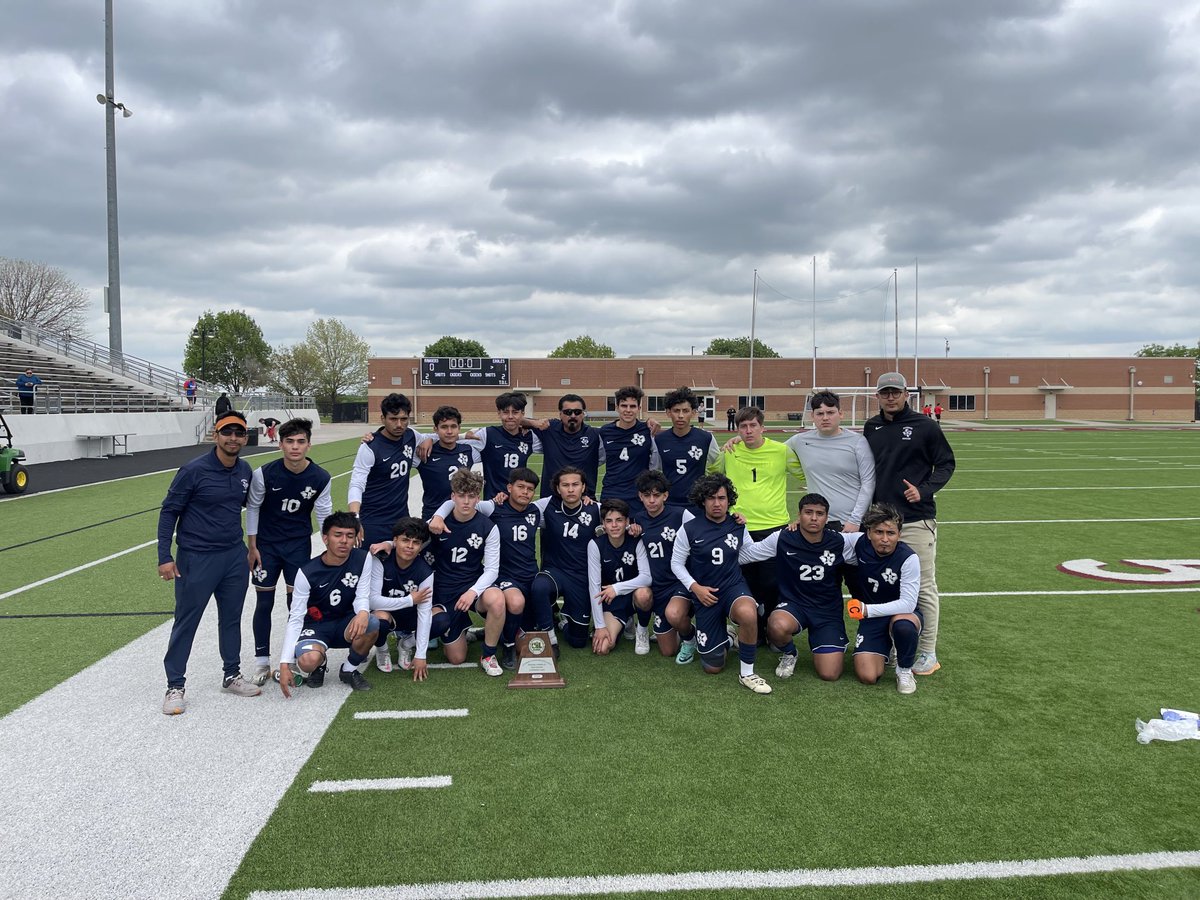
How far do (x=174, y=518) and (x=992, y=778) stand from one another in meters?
4.59

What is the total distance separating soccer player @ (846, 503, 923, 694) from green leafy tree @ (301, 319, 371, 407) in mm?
75927

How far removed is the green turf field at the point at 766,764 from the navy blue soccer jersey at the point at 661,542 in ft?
1.95

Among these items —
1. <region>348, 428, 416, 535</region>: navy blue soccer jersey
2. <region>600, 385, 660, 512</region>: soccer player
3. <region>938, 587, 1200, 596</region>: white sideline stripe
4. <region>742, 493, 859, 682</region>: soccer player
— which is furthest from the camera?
<region>938, 587, 1200, 596</region>: white sideline stripe

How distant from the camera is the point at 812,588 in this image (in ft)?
16.5

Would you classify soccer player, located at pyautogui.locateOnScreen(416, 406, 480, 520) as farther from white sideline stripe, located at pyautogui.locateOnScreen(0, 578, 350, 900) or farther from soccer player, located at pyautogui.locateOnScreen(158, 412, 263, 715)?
white sideline stripe, located at pyautogui.locateOnScreen(0, 578, 350, 900)

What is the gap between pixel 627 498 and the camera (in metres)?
6.20

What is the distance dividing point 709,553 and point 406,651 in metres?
2.20

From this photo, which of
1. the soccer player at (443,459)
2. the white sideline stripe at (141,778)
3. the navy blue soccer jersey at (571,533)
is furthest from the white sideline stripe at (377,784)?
the soccer player at (443,459)

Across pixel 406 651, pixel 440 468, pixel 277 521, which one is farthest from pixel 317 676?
pixel 440 468

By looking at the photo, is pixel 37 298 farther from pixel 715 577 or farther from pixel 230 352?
pixel 715 577

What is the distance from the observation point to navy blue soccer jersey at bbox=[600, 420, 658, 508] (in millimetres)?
6184

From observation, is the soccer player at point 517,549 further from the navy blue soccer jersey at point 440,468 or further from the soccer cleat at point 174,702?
the soccer cleat at point 174,702

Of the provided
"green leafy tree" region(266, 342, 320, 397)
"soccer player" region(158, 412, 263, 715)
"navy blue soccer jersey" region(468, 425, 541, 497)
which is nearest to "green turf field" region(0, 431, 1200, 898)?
"soccer player" region(158, 412, 263, 715)

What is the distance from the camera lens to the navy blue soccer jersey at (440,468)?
6102mm
